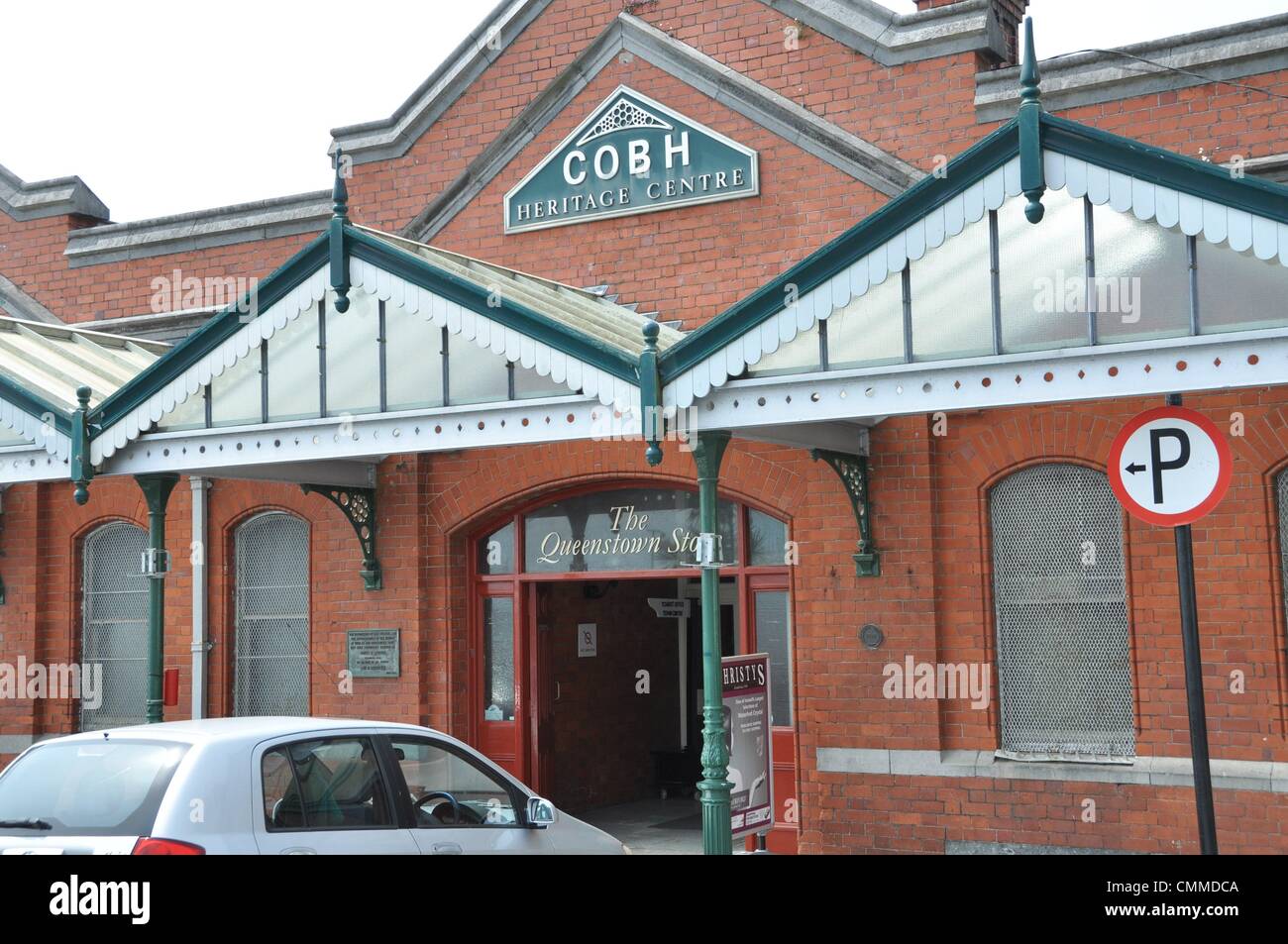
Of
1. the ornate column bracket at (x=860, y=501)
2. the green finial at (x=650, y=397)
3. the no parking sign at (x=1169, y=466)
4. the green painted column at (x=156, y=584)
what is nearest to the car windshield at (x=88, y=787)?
the green finial at (x=650, y=397)

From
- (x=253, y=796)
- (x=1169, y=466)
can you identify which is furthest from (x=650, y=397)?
(x=253, y=796)

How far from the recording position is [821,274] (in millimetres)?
8867

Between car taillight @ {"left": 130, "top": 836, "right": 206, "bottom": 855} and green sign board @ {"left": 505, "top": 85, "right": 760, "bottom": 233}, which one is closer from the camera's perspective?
car taillight @ {"left": 130, "top": 836, "right": 206, "bottom": 855}

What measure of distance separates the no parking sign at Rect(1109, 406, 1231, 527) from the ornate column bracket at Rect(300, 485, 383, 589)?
7.61 metres

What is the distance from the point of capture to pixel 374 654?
43.8 feet

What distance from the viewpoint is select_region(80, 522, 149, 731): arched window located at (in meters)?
14.8

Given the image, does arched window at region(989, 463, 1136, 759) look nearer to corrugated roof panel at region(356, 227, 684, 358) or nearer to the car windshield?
corrugated roof panel at region(356, 227, 684, 358)

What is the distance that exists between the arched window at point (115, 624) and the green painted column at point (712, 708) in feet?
24.5

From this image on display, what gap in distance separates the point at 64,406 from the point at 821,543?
5985 mm

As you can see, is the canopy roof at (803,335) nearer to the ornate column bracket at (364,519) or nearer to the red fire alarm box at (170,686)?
the ornate column bracket at (364,519)

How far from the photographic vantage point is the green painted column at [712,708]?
9.40m

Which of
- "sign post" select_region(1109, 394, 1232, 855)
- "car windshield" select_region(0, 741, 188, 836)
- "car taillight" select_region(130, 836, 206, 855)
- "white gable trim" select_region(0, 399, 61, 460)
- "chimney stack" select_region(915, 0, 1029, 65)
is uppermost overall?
"chimney stack" select_region(915, 0, 1029, 65)

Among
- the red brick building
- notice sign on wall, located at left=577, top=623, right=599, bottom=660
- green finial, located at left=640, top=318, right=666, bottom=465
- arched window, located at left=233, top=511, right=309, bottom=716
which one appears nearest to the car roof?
green finial, located at left=640, top=318, right=666, bottom=465

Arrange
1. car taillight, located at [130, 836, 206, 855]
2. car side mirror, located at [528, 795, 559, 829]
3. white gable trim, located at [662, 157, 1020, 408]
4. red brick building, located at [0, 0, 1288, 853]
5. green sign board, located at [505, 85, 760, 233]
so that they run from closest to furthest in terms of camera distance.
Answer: car taillight, located at [130, 836, 206, 855]
car side mirror, located at [528, 795, 559, 829]
white gable trim, located at [662, 157, 1020, 408]
red brick building, located at [0, 0, 1288, 853]
green sign board, located at [505, 85, 760, 233]
